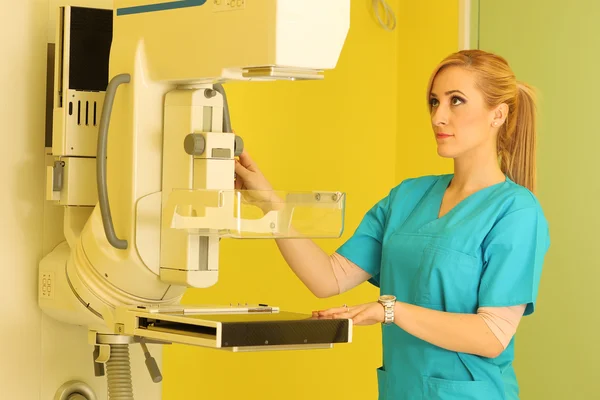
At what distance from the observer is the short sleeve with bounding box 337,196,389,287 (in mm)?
2291

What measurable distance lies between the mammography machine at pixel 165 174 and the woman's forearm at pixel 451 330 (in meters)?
0.32

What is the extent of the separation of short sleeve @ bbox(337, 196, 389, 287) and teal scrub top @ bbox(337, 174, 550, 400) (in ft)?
0.41

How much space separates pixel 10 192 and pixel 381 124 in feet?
5.57

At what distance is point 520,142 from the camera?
7.11ft

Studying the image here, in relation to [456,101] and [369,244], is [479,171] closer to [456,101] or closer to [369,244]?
[456,101]

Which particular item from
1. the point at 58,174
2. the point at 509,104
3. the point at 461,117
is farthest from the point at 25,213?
the point at 509,104

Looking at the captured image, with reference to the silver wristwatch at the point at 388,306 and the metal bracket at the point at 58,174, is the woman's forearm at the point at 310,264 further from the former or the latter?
the metal bracket at the point at 58,174

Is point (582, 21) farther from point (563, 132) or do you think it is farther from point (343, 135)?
point (343, 135)

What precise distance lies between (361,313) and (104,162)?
0.53 m

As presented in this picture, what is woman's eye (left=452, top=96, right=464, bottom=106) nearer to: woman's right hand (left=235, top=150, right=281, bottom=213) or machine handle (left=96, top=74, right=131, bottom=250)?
woman's right hand (left=235, top=150, right=281, bottom=213)

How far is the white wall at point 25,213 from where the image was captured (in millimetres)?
1823

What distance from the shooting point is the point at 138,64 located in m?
1.67

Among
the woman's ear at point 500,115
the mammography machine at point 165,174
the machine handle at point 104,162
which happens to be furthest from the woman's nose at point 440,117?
the machine handle at point 104,162

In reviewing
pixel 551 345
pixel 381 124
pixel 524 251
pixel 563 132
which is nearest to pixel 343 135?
pixel 381 124
